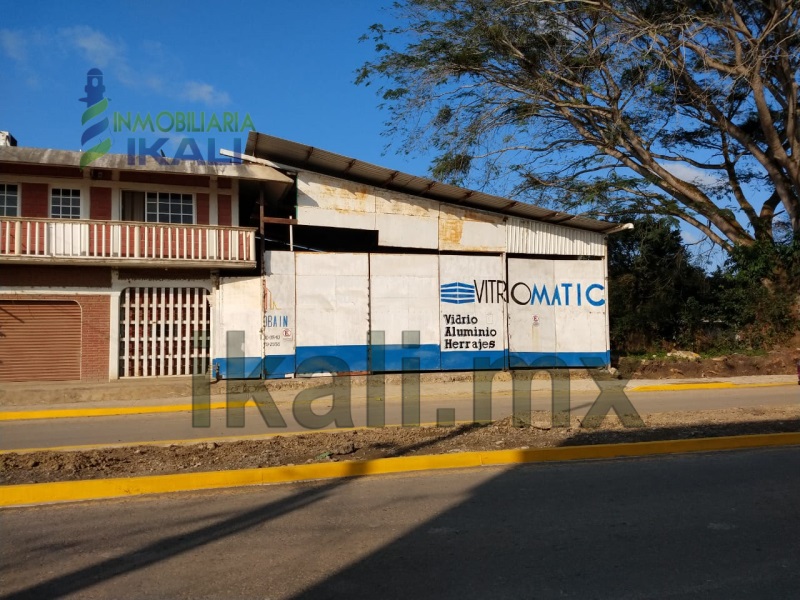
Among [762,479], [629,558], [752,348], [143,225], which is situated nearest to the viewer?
[629,558]

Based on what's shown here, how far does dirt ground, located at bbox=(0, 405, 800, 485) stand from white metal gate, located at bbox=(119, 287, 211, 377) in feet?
30.5

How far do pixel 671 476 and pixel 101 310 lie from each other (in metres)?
15.2

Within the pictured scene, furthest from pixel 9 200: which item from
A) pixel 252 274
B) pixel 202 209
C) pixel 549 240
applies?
pixel 549 240

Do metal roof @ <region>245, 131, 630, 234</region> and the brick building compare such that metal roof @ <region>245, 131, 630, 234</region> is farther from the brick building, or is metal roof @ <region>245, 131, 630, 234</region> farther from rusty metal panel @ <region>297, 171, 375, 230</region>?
the brick building

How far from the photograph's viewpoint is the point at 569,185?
25.0 m

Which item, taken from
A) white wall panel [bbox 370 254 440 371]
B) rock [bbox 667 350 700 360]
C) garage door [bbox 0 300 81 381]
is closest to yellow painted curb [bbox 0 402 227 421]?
garage door [bbox 0 300 81 381]

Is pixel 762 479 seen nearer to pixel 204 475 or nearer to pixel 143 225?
pixel 204 475

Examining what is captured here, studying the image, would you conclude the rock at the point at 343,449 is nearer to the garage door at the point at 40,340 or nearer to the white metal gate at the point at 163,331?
the white metal gate at the point at 163,331

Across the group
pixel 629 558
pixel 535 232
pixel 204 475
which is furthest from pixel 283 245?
pixel 629 558

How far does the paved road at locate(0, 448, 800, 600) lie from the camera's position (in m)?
4.44

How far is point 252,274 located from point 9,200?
21.3 feet

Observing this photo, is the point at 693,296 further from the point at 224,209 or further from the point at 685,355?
the point at 224,209

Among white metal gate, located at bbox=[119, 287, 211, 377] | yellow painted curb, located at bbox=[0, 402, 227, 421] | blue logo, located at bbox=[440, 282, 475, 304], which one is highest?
blue logo, located at bbox=[440, 282, 475, 304]

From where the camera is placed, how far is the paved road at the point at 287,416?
10922 millimetres
